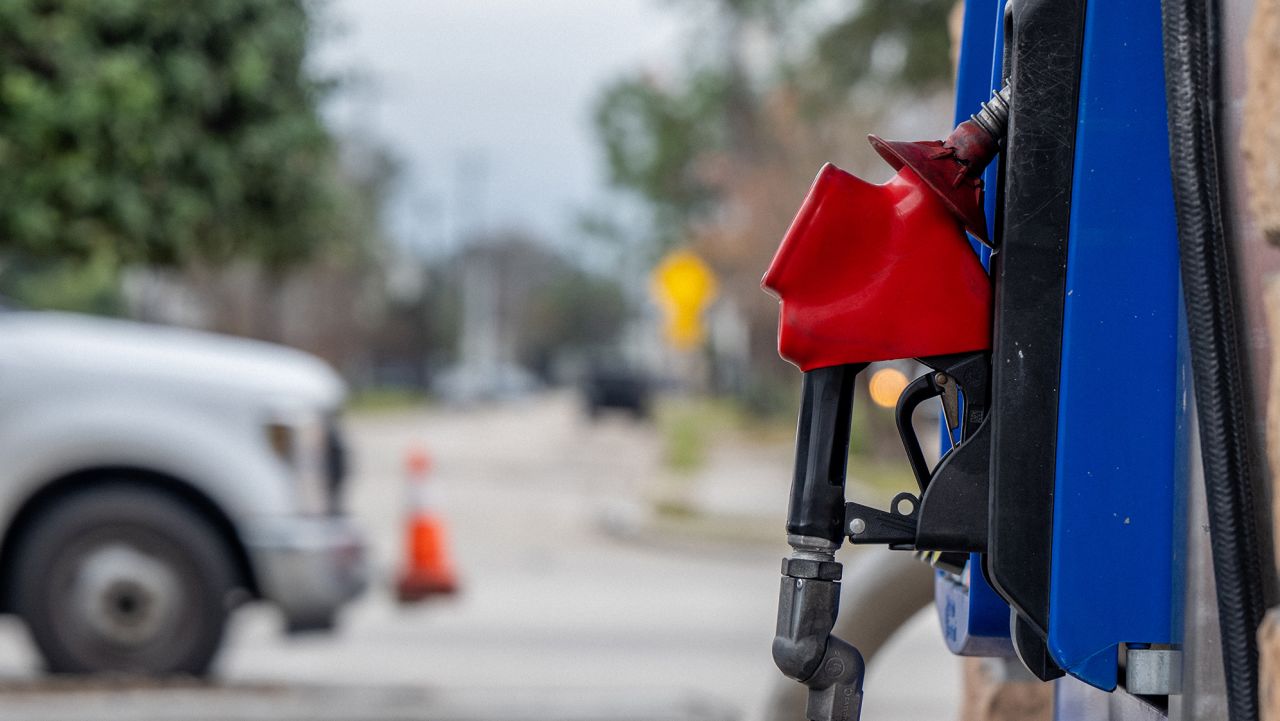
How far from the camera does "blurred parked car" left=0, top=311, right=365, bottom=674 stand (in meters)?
5.70

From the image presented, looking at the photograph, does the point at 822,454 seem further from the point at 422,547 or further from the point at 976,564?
the point at 422,547

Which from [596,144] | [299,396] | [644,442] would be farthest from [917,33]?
[596,144]

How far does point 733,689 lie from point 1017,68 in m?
5.95

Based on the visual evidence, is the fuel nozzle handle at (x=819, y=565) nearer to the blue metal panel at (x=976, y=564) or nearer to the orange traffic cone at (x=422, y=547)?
the blue metal panel at (x=976, y=564)

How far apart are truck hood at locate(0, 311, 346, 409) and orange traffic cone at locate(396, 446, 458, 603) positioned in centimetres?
252

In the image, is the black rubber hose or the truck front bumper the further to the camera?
the truck front bumper

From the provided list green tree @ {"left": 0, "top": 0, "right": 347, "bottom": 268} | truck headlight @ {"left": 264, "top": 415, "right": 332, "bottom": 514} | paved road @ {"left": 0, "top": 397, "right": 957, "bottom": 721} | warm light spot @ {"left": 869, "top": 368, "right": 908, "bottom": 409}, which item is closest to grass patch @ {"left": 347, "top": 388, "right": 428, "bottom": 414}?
paved road @ {"left": 0, "top": 397, "right": 957, "bottom": 721}

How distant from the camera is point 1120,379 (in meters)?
1.44

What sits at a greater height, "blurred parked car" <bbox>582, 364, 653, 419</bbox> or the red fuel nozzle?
"blurred parked car" <bbox>582, 364, 653, 419</bbox>

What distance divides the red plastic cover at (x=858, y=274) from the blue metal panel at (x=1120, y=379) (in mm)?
143

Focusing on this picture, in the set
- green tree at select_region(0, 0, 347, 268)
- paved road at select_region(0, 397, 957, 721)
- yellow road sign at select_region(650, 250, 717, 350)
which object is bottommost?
paved road at select_region(0, 397, 957, 721)

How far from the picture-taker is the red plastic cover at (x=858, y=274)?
1.44 m

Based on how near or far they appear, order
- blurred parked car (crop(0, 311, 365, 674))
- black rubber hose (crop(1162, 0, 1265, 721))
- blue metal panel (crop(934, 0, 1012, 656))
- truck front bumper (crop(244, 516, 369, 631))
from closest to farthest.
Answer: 1. black rubber hose (crop(1162, 0, 1265, 721))
2. blue metal panel (crop(934, 0, 1012, 656))
3. blurred parked car (crop(0, 311, 365, 674))
4. truck front bumper (crop(244, 516, 369, 631))

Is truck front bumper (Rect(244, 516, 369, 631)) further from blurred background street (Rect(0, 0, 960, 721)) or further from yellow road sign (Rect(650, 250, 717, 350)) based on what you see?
yellow road sign (Rect(650, 250, 717, 350))
